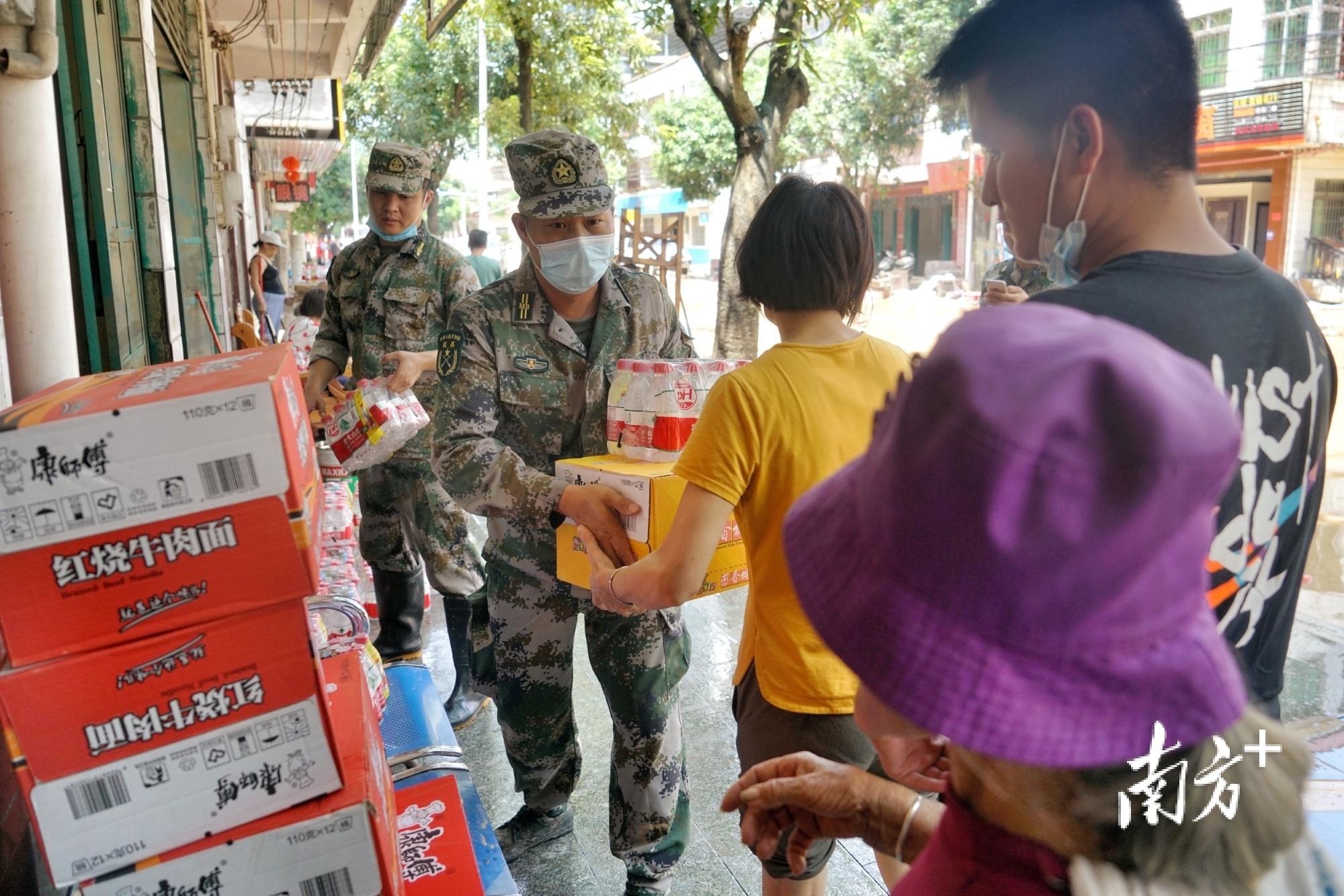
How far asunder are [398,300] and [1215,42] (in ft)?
82.6

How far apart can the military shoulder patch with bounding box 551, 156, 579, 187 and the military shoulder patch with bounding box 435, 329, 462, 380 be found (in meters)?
0.49

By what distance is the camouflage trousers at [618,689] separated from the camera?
279 centimetres

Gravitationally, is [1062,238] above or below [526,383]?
above

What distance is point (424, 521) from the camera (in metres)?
4.14

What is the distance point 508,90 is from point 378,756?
2178 cm

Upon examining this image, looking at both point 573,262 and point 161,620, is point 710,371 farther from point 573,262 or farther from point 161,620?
point 161,620

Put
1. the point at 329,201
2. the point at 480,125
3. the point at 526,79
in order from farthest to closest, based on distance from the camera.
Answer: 1. the point at 329,201
2. the point at 480,125
3. the point at 526,79

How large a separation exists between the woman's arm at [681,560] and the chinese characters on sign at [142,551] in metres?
0.84

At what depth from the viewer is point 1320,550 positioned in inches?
238

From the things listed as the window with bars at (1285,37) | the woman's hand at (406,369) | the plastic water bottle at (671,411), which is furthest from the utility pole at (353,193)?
the plastic water bottle at (671,411)

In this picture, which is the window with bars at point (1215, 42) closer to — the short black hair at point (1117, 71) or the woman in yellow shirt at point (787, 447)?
the woman in yellow shirt at point (787, 447)

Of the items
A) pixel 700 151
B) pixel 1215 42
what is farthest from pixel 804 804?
pixel 700 151

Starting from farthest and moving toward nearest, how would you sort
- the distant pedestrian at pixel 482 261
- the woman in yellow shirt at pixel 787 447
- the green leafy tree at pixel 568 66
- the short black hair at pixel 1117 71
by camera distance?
1. the green leafy tree at pixel 568 66
2. the distant pedestrian at pixel 482 261
3. the woman in yellow shirt at pixel 787 447
4. the short black hair at pixel 1117 71

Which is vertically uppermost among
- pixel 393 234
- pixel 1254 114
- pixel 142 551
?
pixel 1254 114
